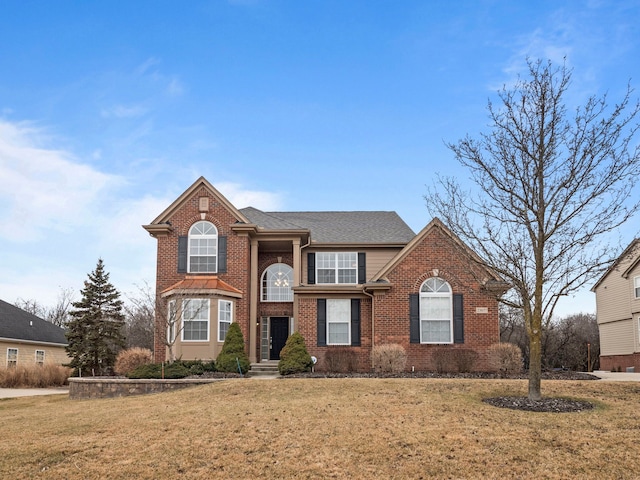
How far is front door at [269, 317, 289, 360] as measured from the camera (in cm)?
2686

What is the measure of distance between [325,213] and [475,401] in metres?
18.5

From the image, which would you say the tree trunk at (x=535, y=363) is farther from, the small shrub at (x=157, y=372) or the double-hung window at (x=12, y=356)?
the double-hung window at (x=12, y=356)

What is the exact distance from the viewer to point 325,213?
31.2m

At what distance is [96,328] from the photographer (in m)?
28.5

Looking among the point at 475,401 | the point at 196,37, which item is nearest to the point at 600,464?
the point at 475,401

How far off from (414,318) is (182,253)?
927cm

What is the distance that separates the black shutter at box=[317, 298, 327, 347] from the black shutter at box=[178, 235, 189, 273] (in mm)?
5457

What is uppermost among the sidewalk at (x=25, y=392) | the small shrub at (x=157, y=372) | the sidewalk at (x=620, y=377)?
the small shrub at (x=157, y=372)

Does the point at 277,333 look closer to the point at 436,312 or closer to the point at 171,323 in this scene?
the point at 171,323

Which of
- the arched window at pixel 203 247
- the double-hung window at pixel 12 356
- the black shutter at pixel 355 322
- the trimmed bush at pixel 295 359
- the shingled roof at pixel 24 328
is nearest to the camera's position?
the trimmed bush at pixel 295 359

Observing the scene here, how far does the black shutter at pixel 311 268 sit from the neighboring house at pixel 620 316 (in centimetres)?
1419

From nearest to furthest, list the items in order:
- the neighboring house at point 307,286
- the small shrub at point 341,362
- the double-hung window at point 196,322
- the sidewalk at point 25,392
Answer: the small shrub at point 341,362, the neighboring house at point 307,286, the double-hung window at point 196,322, the sidewalk at point 25,392

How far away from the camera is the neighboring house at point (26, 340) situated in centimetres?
3447

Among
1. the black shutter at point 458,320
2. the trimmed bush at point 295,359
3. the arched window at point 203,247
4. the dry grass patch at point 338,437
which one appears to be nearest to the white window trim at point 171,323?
the arched window at point 203,247
